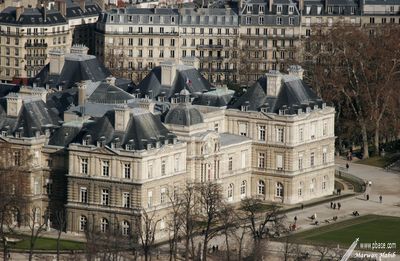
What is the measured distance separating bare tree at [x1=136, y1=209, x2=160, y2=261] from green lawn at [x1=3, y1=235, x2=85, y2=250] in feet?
15.6

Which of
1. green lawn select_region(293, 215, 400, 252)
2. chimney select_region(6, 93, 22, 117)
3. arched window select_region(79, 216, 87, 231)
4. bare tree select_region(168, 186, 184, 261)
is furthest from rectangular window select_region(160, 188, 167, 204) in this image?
chimney select_region(6, 93, 22, 117)

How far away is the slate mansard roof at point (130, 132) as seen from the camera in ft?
613

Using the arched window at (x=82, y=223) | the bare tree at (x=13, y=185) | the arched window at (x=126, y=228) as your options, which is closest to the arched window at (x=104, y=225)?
the arched window at (x=126, y=228)

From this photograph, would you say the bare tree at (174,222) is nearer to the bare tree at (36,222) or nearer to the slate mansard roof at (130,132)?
the slate mansard roof at (130,132)

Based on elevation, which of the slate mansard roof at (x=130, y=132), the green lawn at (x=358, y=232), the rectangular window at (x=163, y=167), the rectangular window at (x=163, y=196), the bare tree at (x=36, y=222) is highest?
the slate mansard roof at (x=130, y=132)

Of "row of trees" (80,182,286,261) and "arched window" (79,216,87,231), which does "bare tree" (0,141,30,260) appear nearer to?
"arched window" (79,216,87,231)

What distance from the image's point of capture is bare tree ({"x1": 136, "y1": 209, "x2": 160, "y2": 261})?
579 ft

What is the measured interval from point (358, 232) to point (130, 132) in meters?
20.5

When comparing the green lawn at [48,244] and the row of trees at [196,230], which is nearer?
the row of trees at [196,230]

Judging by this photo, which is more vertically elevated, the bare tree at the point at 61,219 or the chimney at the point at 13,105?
the chimney at the point at 13,105

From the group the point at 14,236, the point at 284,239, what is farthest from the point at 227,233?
the point at 14,236

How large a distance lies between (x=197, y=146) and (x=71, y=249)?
18.2m

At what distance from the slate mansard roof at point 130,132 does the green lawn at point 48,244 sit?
27.7ft

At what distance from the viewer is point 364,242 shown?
187250mm
